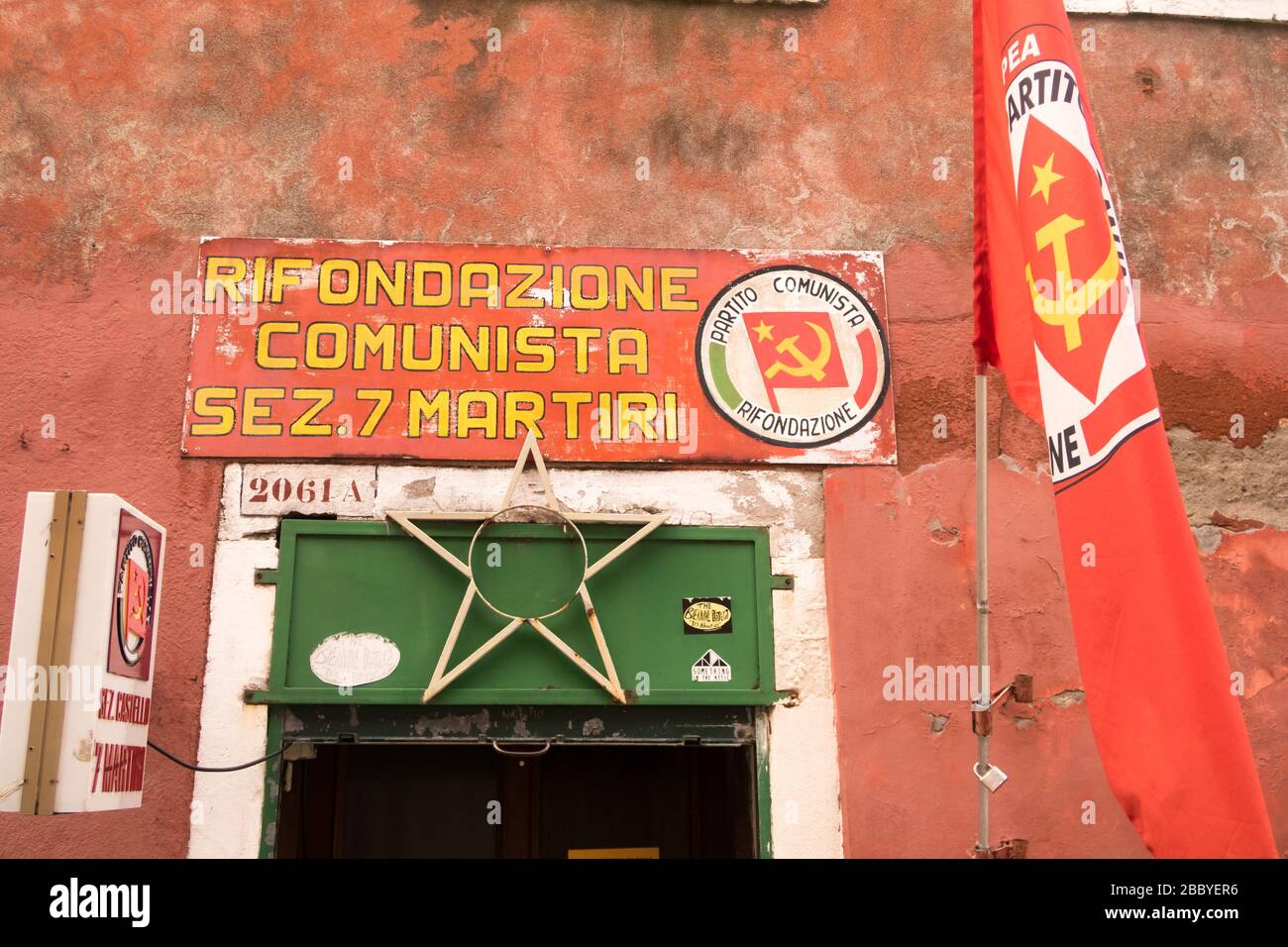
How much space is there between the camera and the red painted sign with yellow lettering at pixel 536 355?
5.91 m

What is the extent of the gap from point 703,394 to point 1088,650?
2502 millimetres

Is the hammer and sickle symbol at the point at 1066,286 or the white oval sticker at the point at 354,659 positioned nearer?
the hammer and sickle symbol at the point at 1066,286

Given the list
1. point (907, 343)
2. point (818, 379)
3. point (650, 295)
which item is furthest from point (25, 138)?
point (907, 343)

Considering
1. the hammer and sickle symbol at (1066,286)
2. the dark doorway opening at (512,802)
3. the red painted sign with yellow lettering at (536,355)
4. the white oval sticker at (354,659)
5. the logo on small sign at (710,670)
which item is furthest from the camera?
the dark doorway opening at (512,802)

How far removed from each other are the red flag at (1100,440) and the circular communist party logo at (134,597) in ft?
10.8

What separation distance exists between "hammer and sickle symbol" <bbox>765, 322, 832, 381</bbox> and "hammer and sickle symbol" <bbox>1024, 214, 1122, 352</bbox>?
1.65m

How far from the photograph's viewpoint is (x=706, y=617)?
228 inches

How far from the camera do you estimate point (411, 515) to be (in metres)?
5.72

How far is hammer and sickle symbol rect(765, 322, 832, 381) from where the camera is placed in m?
6.12

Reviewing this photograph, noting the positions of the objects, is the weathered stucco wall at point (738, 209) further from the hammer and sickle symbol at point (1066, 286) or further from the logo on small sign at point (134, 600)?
the hammer and sickle symbol at point (1066, 286)

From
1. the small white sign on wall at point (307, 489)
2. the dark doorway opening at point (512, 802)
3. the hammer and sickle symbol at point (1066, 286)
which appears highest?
the hammer and sickle symbol at point (1066, 286)

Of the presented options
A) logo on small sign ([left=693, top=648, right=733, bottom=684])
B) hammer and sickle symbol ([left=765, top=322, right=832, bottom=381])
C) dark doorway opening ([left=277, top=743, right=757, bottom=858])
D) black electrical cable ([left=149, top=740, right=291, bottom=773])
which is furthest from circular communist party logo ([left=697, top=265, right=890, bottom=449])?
black electrical cable ([left=149, top=740, right=291, bottom=773])

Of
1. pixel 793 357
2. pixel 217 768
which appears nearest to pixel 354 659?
pixel 217 768

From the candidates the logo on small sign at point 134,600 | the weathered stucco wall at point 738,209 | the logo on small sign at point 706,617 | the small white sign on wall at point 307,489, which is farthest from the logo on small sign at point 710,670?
the logo on small sign at point 134,600
